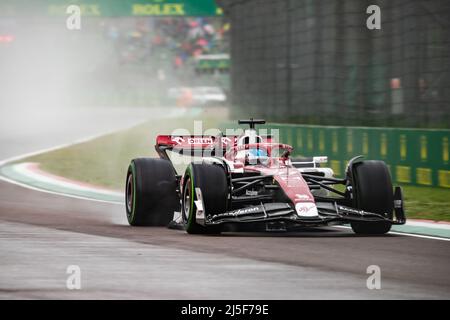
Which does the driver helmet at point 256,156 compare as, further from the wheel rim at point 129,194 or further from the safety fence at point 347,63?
the safety fence at point 347,63

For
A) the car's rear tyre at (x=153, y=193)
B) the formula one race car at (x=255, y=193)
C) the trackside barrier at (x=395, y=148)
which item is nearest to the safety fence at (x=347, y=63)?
the trackside barrier at (x=395, y=148)

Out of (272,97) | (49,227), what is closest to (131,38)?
(272,97)

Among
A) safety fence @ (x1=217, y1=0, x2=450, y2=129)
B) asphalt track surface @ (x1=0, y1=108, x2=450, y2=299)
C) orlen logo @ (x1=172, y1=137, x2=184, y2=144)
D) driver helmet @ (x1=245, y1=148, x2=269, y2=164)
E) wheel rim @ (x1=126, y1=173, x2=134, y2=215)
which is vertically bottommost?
asphalt track surface @ (x1=0, y1=108, x2=450, y2=299)

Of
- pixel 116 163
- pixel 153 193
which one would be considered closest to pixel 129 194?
pixel 153 193

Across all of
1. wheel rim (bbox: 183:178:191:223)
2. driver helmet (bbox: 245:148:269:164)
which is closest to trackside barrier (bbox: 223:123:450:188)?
driver helmet (bbox: 245:148:269:164)

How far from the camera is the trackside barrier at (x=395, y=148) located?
64.3 ft

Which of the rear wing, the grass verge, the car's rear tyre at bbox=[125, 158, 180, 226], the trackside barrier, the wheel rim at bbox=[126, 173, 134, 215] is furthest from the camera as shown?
the trackside barrier

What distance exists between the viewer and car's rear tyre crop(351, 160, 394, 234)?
44.1ft

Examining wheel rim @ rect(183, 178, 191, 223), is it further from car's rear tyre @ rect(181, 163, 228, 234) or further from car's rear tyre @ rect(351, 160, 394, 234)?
car's rear tyre @ rect(351, 160, 394, 234)

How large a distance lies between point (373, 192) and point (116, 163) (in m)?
15.0

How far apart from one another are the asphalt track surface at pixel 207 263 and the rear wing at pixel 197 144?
1.21m

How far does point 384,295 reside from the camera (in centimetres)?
911

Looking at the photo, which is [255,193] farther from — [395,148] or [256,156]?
[395,148]

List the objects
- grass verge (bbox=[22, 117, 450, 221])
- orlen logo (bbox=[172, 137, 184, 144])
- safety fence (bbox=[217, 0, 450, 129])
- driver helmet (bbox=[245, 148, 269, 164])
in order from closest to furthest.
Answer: driver helmet (bbox=[245, 148, 269, 164]), orlen logo (bbox=[172, 137, 184, 144]), grass verge (bbox=[22, 117, 450, 221]), safety fence (bbox=[217, 0, 450, 129])
